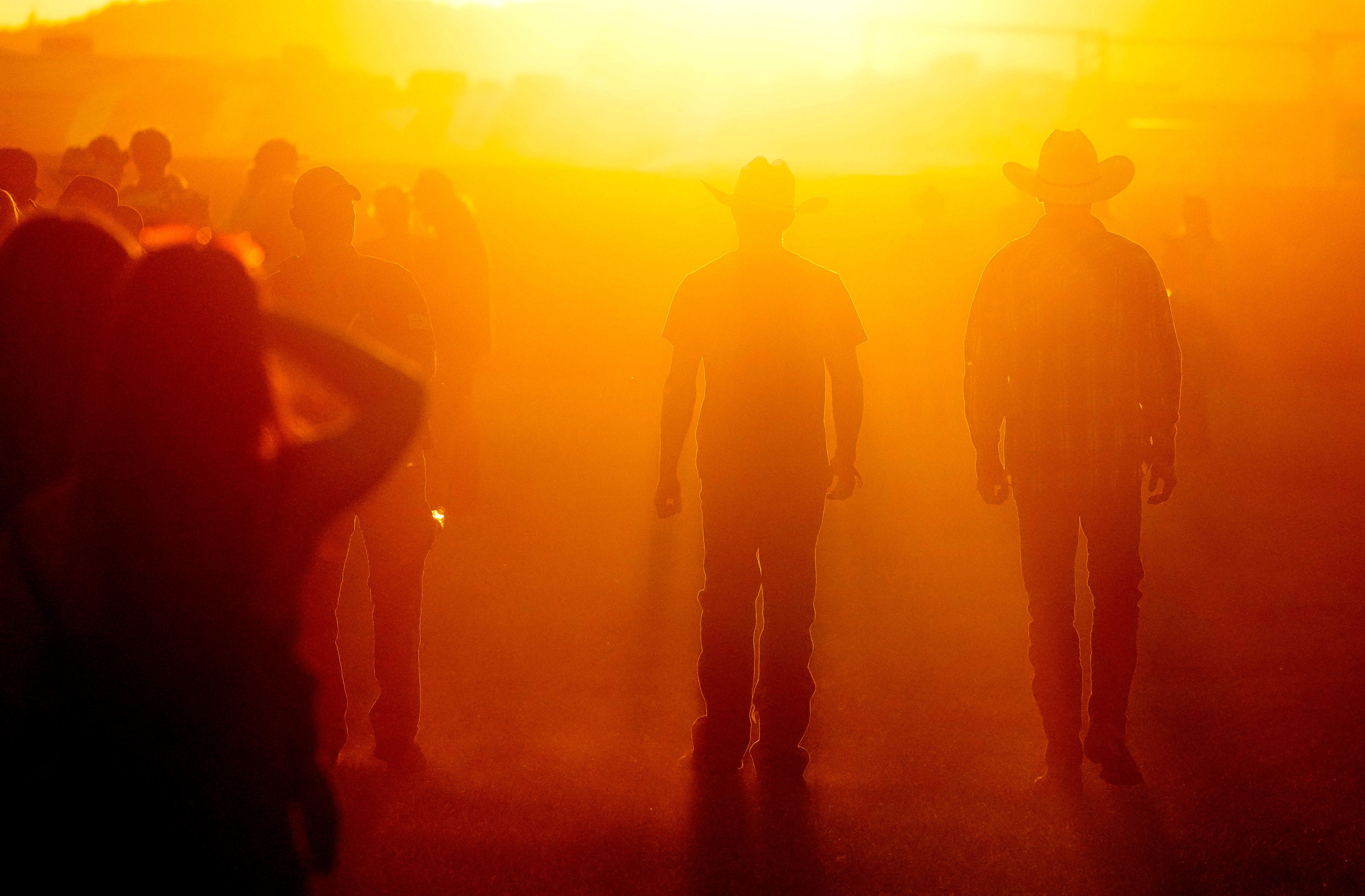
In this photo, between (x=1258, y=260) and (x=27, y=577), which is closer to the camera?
(x=27, y=577)

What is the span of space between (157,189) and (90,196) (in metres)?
1.46

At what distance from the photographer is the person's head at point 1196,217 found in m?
11.1

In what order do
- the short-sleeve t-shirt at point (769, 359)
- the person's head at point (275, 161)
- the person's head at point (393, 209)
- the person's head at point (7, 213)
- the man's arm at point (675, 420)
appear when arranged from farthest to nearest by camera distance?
the person's head at point (393, 209)
the person's head at point (275, 161)
the man's arm at point (675, 420)
the short-sleeve t-shirt at point (769, 359)
the person's head at point (7, 213)

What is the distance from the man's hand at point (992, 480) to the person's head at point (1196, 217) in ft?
23.7

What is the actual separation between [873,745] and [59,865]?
3533 millimetres

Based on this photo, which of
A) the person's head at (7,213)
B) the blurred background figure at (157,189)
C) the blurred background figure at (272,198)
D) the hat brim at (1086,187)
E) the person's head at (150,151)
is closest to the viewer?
the person's head at (7,213)

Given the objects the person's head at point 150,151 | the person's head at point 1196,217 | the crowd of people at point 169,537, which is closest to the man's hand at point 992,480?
the crowd of people at point 169,537

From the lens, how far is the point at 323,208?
466 centimetres

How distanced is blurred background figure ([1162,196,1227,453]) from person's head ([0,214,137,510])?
32.5 feet

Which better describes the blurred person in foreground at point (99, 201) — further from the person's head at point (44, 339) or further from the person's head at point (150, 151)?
the person's head at point (44, 339)

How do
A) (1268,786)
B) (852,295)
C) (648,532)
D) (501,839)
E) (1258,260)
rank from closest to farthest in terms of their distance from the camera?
(501,839)
(1268,786)
(648,532)
(852,295)
(1258,260)

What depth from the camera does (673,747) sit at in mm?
5125

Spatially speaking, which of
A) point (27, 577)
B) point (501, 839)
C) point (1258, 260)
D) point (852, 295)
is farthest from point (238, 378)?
point (1258, 260)

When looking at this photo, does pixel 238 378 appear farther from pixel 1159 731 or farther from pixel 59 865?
pixel 1159 731
